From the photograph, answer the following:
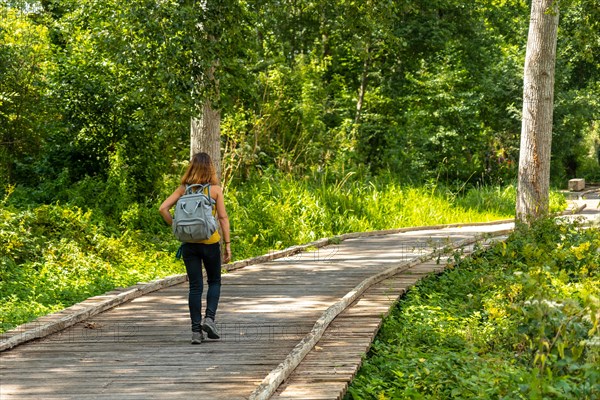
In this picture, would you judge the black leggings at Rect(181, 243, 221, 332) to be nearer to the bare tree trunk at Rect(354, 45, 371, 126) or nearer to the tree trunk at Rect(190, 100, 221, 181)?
the tree trunk at Rect(190, 100, 221, 181)

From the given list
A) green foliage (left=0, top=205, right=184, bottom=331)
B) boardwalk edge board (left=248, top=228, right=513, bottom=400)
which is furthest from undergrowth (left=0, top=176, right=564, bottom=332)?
boardwalk edge board (left=248, top=228, right=513, bottom=400)

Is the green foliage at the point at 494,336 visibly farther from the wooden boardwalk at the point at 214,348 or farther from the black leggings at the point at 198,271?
the black leggings at the point at 198,271

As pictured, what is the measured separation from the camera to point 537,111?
51.2ft

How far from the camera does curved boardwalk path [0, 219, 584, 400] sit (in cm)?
616

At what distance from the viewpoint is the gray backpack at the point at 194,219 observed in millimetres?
7625

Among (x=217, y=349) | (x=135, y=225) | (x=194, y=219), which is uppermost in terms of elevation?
(x=194, y=219)

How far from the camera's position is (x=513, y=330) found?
8.05 m

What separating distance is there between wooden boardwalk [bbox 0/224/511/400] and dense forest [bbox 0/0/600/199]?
291cm

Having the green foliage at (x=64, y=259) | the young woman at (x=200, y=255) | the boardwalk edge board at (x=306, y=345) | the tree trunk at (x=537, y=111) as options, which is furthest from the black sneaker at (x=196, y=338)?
the tree trunk at (x=537, y=111)

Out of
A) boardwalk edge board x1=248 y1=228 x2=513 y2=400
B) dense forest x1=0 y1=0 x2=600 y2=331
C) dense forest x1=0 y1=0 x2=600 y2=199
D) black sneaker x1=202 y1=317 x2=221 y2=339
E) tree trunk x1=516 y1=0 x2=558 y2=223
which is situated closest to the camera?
boardwalk edge board x1=248 y1=228 x2=513 y2=400

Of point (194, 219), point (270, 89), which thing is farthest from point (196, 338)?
point (270, 89)

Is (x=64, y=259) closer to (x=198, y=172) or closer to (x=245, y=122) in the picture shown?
(x=198, y=172)

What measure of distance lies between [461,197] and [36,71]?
12.1 meters

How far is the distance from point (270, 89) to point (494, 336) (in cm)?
1591
